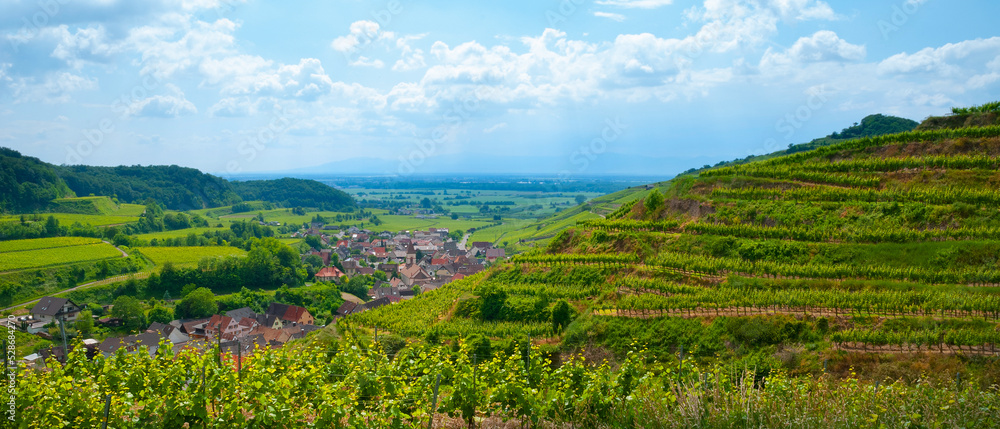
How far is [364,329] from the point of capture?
23438 mm

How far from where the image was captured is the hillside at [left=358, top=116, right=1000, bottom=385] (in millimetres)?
16188

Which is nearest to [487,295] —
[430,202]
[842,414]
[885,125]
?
[842,414]

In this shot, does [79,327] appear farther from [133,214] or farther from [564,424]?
[133,214]

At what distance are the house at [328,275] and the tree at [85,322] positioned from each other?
88.6ft

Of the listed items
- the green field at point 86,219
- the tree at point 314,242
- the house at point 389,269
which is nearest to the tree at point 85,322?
the house at point 389,269

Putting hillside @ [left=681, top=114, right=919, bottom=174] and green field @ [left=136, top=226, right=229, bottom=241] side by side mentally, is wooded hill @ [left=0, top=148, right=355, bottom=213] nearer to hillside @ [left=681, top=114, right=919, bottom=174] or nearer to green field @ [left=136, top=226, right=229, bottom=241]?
green field @ [left=136, top=226, right=229, bottom=241]

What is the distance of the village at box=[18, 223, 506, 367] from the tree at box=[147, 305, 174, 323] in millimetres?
1223

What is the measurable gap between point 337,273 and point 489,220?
179 feet

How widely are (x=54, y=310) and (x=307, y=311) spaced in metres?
20.1

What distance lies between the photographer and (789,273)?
2012 cm

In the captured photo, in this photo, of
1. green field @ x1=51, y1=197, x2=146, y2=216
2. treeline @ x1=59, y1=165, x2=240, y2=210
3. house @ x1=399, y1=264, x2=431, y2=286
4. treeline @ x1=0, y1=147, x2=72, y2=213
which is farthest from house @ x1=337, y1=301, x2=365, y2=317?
treeline @ x1=59, y1=165, x2=240, y2=210

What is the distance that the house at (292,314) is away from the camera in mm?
51031

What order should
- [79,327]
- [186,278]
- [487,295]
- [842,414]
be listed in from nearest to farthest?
[842,414]
[487,295]
[79,327]
[186,278]

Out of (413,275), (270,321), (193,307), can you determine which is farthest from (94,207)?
(270,321)
